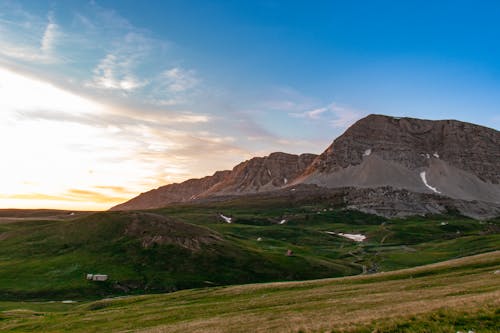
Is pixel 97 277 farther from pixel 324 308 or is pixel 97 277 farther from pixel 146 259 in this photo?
pixel 324 308

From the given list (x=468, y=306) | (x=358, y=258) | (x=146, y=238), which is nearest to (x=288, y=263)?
(x=358, y=258)

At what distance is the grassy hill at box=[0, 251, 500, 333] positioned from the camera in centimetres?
2778

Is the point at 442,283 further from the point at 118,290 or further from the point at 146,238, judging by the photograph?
the point at 146,238

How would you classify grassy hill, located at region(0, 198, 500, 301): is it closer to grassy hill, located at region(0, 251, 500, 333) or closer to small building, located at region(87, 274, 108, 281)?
small building, located at region(87, 274, 108, 281)

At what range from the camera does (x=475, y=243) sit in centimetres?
16712

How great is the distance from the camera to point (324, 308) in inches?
1753

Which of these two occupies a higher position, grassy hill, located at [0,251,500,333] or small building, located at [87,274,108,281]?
grassy hill, located at [0,251,500,333]

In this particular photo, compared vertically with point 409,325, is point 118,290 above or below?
below

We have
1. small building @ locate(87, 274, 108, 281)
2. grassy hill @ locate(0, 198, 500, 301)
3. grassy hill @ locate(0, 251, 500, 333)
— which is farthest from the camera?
small building @ locate(87, 274, 108, 281)

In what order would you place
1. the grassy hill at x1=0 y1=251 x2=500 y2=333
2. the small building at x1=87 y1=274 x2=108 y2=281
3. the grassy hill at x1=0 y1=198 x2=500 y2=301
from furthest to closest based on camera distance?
the small building at x1=87 y1=274 x2=108 y2=281 → the grassy hill at x1=0 y1=198 x2=500 y2=301 → the grassy hill at x1=0 y1=251 x2=500 y2=333

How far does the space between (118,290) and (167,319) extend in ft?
227

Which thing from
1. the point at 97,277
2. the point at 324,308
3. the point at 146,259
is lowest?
the point at 97,277

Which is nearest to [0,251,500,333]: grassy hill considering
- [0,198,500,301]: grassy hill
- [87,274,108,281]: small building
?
[87,274,108,281]: small building

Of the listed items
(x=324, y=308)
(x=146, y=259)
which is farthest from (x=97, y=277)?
(x=324, y=308)
